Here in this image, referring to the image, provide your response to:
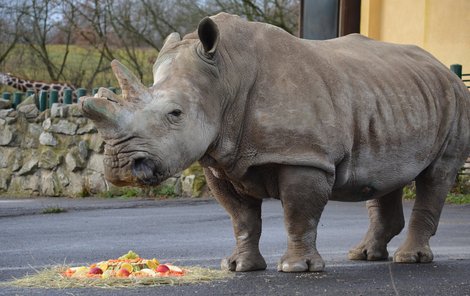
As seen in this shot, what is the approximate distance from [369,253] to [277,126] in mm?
1845

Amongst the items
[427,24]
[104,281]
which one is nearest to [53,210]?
[427,24]

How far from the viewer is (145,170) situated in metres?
7.33

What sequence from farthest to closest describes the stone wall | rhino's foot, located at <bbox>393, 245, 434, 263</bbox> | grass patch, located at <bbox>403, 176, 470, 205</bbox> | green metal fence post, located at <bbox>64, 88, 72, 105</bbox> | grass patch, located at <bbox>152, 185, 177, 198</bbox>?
green metal fence post, located at <bbox>64, 88, 72, 105</bbox> < the stone wall < grass patch, located at <bbox>152, 185, 177, 198</bbox> < grass patch, located at <bbox>403, 176, 470, 205</bbox> < rhino's foot, located at <bbox>393, 245, 434, 263</bbox>

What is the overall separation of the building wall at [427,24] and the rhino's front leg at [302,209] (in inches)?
417

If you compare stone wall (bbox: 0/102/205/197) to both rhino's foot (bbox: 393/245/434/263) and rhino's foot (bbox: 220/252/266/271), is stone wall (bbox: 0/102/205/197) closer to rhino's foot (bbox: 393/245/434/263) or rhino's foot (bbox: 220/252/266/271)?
rhino's foot (bbox: 393/245/434/263)

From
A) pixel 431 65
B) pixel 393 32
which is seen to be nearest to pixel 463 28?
pixel 393 32

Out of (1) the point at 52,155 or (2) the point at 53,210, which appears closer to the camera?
(2) the point at 53,210

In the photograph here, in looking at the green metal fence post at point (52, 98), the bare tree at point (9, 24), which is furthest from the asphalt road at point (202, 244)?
the bare tree at point (9, 24)

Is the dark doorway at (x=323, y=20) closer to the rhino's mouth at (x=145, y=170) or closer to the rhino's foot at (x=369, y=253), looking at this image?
the rhino's foot at (x=369, y=253)

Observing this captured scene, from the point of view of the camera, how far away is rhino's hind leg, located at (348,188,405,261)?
948 centimetres

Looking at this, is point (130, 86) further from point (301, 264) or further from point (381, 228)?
point (381, 228)

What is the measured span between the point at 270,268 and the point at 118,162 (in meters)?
1.92

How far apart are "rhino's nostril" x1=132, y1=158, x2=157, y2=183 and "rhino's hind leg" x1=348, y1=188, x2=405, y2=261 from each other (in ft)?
8.64

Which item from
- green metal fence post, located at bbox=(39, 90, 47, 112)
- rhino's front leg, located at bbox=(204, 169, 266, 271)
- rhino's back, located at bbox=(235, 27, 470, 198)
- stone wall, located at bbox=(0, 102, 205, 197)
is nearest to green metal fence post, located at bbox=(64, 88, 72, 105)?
green metal fence post, located at bbox=(39, 90, 47, 112)
